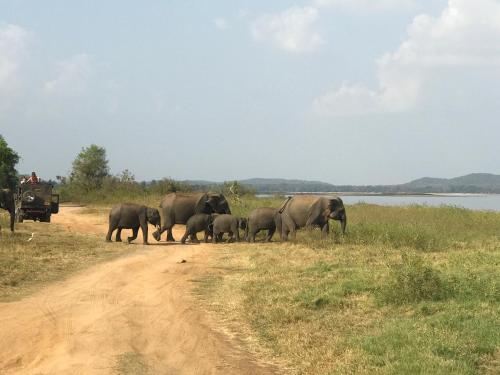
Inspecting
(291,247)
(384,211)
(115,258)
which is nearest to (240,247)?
(291,247)

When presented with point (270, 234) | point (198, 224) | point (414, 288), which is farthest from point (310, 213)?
point (414, 288)

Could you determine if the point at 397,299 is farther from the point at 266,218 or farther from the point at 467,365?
the point at 266,218

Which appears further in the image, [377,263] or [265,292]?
[377,263]

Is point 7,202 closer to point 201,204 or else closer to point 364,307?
point 201,204

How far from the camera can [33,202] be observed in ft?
80.9

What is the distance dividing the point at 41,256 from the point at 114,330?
744 centimetres

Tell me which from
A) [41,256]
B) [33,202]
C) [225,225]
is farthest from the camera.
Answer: [33,202]

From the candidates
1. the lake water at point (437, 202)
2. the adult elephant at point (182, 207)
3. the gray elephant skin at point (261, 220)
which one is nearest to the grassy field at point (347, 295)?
the gray elephant skin at point (261, 220)

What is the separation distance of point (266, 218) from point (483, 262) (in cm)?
852

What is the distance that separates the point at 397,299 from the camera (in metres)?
9.77

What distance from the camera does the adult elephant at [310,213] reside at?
1961 centimetres

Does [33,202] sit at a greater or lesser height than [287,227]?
greater

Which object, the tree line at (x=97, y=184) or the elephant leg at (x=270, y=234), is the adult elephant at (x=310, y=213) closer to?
A: the elephant leg at (x=270, y=234)

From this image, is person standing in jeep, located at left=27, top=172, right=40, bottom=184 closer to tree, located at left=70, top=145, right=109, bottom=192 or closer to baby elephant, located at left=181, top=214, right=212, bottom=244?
baby elephant, located at left=181, top=214, right=212, bottom=244
